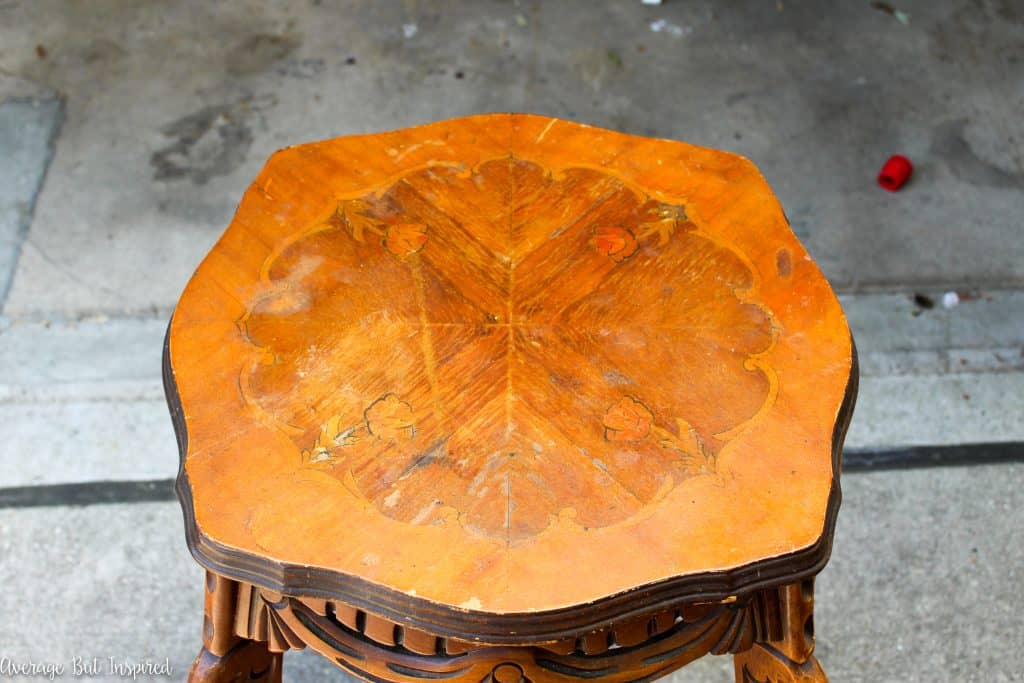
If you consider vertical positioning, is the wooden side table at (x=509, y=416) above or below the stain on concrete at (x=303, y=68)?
above

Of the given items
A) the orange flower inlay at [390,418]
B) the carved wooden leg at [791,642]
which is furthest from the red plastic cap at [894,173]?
the orange flower inlay at [390,418]

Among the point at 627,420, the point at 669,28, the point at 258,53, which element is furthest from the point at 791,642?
the point at 258,53

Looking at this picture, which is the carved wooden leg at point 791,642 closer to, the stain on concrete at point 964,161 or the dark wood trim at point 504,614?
the dark wood trim at point 504,614

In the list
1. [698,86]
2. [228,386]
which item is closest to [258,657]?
[228,386]

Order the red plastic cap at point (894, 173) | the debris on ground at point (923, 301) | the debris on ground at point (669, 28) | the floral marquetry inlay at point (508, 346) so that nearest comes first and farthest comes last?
the floral marquetry inlay at point (508, 346) → the debris on ground at point (923, 301) → the red plastic cap at point (894, 173) → the debris on ground at point (669, 28)

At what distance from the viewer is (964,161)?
A: 2.58 m

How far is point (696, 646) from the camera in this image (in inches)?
50.4

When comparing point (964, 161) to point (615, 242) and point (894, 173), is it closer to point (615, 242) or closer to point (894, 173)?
point (894, 173)

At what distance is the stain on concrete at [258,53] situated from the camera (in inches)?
112

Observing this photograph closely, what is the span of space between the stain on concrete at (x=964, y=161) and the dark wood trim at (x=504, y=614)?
168 centimetres

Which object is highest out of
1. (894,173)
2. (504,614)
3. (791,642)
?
(504,614)

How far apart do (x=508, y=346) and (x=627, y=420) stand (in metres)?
0.19

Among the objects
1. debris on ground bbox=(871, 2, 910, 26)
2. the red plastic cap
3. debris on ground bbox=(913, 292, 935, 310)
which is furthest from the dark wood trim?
debris on ground bbox=(871, 2, 910, 26)

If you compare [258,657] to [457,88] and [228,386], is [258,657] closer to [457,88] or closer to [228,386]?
[228,386]
